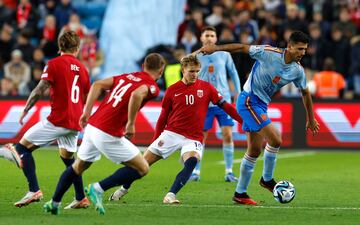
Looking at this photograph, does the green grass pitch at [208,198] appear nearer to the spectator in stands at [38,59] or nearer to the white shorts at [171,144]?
the white shorts at [171,144]

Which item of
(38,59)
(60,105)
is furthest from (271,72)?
(38,59)

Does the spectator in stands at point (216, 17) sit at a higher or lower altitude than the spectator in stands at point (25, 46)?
higher

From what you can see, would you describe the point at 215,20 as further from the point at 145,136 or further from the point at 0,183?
the point at 0,183

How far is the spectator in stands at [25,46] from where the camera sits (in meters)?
25.6

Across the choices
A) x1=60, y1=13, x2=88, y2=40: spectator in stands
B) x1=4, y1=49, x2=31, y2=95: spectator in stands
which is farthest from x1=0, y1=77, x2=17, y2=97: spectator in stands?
x1=60, y1=13, x2=88, y2=40: spectator in stands

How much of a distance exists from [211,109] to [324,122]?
20.3ft

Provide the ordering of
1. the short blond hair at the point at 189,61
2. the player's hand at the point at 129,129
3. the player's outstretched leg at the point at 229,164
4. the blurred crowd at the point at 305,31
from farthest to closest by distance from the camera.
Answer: the blurred crowd at the point at 305,31 → the player's outstretched leg at the point at 229,164 → the short blond hair at the point at 189,61 → the player's hand at the point at 129,129

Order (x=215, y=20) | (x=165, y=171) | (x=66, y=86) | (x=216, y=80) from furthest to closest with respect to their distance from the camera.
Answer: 1. (x=215, y=20)
2. (x=165, y=171)
3. (x=216, y=80)
4. (x=66, y=86)

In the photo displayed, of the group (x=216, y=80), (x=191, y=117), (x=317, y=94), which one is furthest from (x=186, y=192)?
(x=317, y=94)

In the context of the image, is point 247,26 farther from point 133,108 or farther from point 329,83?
point 133,108

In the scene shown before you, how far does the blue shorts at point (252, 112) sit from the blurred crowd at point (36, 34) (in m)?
11.4

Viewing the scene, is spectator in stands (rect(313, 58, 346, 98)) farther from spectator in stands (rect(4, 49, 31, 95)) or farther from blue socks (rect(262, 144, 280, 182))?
blue socks (rect(262, 144, 280, 182))

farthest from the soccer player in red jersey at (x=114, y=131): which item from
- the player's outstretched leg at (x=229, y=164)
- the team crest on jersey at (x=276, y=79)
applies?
the player's outstretched leg at (x=229, y=164)

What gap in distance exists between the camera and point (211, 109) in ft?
53.6
